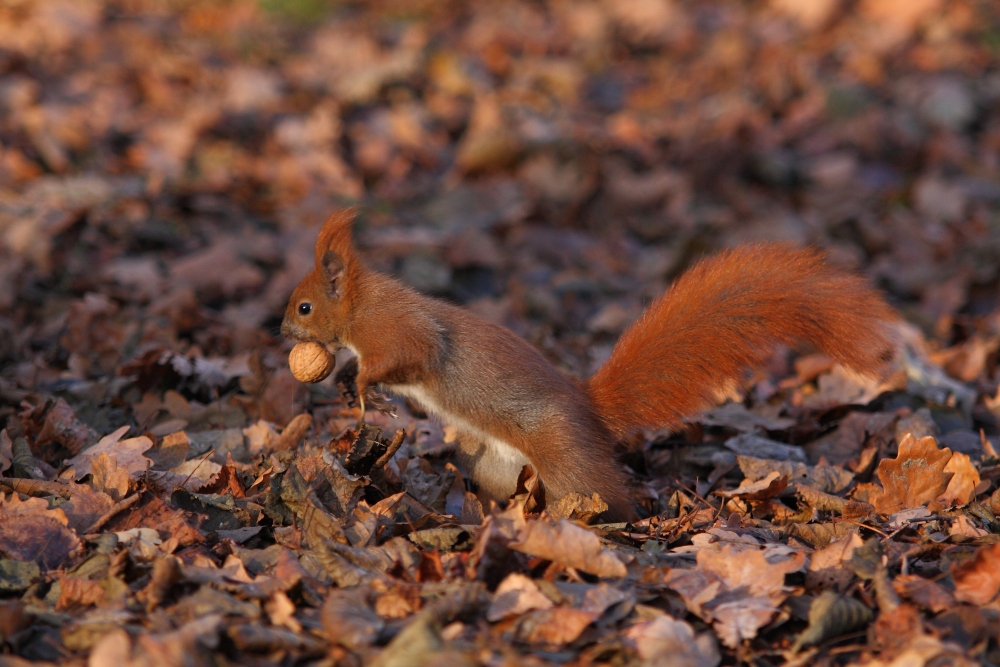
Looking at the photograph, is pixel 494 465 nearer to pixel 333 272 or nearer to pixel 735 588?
pixel 333 272

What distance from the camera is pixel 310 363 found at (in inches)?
127

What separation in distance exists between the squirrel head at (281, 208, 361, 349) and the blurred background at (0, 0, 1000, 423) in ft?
1.13

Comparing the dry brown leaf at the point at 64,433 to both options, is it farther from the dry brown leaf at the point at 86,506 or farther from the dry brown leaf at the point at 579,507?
the dry brown leaf at the point at 579,507

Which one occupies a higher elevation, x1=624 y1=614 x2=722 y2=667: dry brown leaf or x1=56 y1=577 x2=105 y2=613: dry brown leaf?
x1=56 y1=577 x2=105 y2=613: dry brown leaf

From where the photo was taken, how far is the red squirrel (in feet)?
9.59

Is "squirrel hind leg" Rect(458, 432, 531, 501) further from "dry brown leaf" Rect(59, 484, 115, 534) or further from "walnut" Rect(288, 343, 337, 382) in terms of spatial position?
"dry brown leaf" Rect(59, 484, 115, 534)

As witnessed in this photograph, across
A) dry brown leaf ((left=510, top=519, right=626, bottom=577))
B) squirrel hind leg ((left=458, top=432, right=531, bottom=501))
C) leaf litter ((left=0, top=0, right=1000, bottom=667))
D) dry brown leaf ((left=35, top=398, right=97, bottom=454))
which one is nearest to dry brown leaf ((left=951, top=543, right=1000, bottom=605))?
leaf litter ((left=0, top=0, right=1000, bottom=667))

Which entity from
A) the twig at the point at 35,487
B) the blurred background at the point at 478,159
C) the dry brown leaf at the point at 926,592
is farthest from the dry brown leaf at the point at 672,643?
the blurred background at the point at 478,159

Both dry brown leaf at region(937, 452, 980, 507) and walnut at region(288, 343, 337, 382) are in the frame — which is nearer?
dry brown leaf at region(937, 452, 980, 507)

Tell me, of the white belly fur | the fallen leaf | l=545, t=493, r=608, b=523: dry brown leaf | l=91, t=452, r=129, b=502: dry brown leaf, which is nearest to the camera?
the fallen leaf

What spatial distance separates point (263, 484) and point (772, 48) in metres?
6.47

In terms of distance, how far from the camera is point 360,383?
10.3 ft

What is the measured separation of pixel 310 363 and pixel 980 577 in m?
2.02

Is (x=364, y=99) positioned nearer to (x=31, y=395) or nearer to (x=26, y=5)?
(x=26, y=5)
